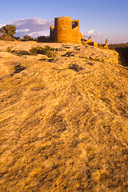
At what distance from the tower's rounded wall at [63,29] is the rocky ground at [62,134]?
16.6 meters

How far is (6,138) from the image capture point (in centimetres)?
162

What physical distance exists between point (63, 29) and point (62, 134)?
18.7 m

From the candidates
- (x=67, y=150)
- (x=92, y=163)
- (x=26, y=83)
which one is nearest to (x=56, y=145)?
(x=67, y=150)

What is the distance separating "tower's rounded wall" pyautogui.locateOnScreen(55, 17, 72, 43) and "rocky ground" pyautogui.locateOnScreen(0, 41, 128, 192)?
16.6 metres

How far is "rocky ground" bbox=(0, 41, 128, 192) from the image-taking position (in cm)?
122

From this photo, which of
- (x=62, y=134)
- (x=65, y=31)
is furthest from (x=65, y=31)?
(x=62, y=134)

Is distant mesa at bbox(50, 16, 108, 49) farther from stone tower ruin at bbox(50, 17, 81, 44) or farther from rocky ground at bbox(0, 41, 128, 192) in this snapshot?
rocky ground at bbox(0, 41, 128, 192)

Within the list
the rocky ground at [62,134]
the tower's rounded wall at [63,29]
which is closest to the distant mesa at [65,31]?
the tower's rounded wall at [63,29]

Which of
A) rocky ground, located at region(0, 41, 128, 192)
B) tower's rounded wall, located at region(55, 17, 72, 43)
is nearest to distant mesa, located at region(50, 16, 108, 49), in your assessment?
tower's rounded wall, located at region(55, 17, 72, 43)

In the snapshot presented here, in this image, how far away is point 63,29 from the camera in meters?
18.1

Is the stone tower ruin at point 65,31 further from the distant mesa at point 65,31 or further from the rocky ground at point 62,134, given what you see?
the rocky ground at point 62,134

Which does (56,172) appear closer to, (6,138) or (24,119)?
(6,138)

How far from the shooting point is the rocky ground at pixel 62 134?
122cm

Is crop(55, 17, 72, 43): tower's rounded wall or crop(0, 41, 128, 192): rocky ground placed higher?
crop(55, 17, 72, 43): tower's rounded wall
